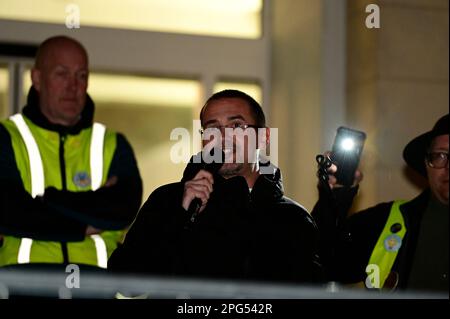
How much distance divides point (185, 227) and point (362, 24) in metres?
2.69

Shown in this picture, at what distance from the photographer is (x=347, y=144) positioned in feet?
8.04

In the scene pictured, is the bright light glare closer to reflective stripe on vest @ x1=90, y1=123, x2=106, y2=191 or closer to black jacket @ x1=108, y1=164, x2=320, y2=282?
black jacket @ x1=108, y1=164, x2=320, y2=282

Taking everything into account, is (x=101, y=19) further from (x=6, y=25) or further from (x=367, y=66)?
(x=367, y=66)

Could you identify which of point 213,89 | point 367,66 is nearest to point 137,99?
point 213,89

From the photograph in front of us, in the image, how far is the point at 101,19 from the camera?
4.61 m

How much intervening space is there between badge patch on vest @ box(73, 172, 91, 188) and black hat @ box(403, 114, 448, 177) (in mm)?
1235

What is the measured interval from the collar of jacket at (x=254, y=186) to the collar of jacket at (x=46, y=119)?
0.86 metres

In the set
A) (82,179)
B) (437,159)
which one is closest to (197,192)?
(82,179)

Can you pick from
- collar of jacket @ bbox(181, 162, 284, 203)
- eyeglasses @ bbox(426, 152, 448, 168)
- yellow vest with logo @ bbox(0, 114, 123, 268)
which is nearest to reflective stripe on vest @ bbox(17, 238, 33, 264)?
yellow vest with logo @ bbox(0, 114, 123, 268)

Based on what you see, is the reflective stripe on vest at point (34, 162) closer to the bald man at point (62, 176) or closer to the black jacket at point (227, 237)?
the bald man at point (62, 176)

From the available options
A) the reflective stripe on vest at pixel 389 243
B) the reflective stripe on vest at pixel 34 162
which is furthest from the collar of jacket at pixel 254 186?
the reflective stripe on vest at pixel 34 162

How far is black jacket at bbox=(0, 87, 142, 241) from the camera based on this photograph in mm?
2766

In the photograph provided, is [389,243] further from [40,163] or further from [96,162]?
[40,163]
